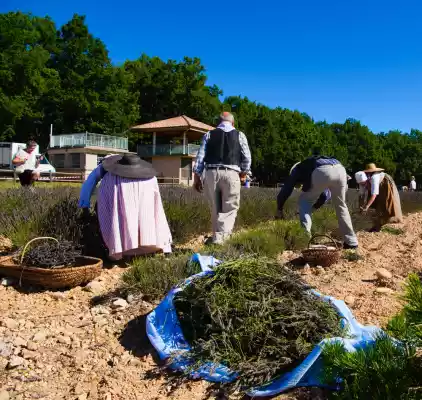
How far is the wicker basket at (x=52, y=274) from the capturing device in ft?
11.9

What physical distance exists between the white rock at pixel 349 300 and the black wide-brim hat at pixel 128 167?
217 cm

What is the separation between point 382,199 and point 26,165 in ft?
23.9

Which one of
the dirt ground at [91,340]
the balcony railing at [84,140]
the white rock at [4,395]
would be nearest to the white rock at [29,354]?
the dirt ground at [91,340]

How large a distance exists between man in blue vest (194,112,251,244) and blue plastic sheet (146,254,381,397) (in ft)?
7.53

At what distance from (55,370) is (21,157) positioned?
7636mm

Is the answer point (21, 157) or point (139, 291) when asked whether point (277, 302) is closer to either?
point (139, 291)

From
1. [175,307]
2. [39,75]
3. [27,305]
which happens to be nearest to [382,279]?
[175,307]

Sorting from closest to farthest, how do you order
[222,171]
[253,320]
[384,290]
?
[253,320]
[384,290]
[222,171]

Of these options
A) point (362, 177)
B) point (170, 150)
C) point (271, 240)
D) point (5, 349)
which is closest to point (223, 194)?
point (271, 240)

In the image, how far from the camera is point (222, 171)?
16.9 ft

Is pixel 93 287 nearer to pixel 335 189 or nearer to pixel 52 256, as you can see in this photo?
pixel 52 256

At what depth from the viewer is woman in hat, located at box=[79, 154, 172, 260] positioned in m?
4.14

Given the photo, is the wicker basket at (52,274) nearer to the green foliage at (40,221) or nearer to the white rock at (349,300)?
the green foliage at (40,221)

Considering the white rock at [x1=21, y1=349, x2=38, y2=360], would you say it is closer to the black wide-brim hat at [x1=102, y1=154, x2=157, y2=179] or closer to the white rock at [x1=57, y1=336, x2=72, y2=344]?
the white rock at [x1=57, y1=336, x2=72, y2=344]
